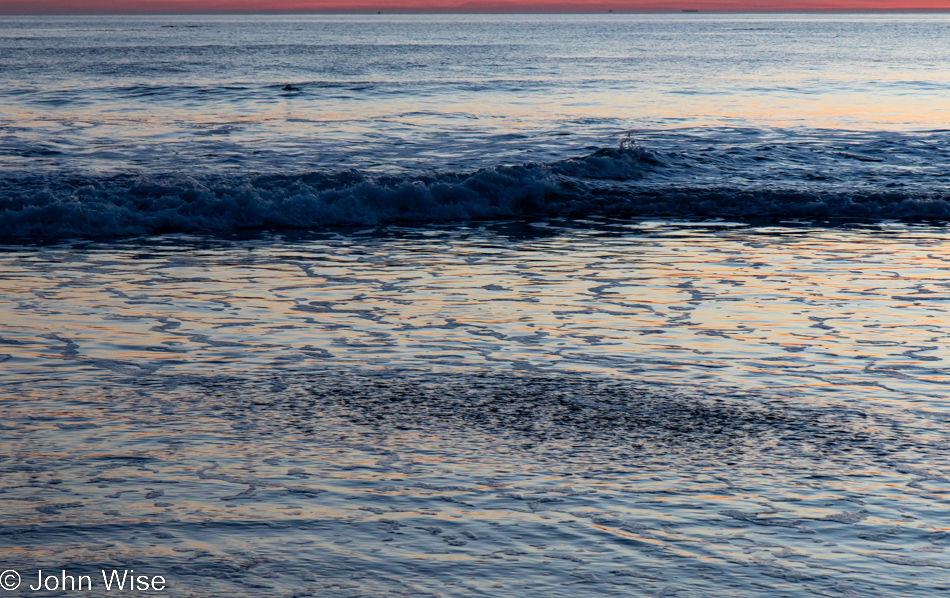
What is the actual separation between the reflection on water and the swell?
14.3 feet

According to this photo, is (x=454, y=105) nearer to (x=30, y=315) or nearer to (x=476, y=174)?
(x=476, y=174)

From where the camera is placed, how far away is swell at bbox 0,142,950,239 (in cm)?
1546

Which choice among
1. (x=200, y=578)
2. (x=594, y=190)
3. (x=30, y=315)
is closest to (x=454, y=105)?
(x=594, y=190)

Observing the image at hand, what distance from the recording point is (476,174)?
18.5m

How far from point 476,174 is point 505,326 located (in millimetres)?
10045

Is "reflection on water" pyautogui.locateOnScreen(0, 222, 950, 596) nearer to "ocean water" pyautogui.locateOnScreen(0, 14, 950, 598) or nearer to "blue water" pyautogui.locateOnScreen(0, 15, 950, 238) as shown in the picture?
"ocean water" pyautogui.locateOnScreen(0, 14, 950, 598)

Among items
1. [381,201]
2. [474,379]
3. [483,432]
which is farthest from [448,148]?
[483,432]

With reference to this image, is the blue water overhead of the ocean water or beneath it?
overhead

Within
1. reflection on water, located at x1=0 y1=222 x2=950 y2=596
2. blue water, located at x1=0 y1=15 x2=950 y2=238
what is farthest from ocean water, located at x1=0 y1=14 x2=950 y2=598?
blue water, located at x1=0 y1=15 x2=950 y2=238

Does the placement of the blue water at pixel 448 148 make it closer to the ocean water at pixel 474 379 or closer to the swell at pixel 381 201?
the swell at pixel 381 201

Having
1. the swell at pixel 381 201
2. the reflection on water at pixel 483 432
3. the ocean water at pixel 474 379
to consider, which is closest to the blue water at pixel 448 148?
the swell at pixel 381 201

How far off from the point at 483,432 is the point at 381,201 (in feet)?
38.1

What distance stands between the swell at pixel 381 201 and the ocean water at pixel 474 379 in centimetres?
8

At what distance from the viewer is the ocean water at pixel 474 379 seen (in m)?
4.59
